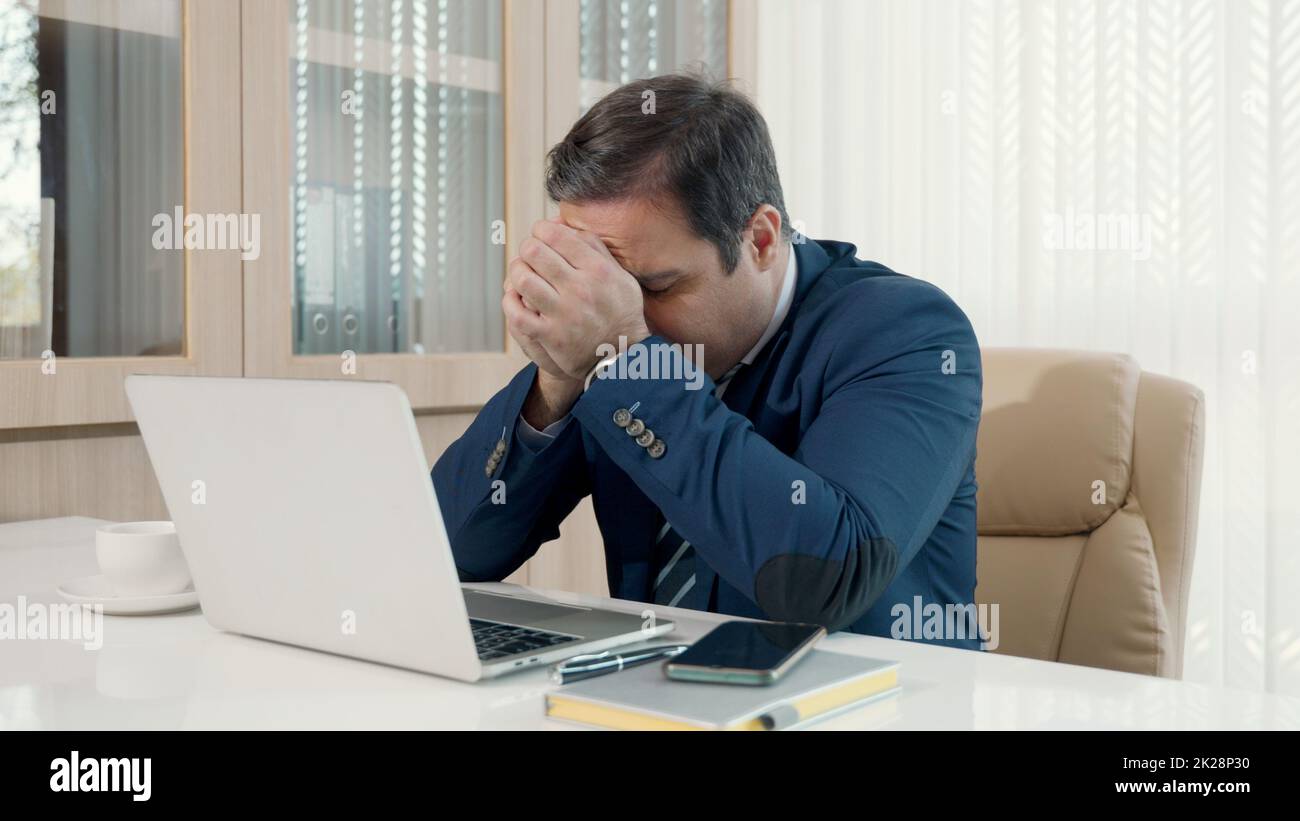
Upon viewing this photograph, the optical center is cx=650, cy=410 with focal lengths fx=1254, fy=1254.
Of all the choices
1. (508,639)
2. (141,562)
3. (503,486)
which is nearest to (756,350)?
(503,486)

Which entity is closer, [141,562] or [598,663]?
[598,663]

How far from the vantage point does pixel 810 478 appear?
108 cm

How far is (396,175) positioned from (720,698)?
1610mm

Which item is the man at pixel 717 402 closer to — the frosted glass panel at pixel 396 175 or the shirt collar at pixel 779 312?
the shirt collar at pixel 779 312

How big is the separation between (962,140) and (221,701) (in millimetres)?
2153

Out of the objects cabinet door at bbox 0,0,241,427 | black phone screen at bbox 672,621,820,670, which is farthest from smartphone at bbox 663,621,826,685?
cabinet door at bbox 0,0,241,427

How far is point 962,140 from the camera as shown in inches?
103

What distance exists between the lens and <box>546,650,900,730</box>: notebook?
731 millimetres

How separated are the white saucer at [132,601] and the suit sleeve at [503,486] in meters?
0.29

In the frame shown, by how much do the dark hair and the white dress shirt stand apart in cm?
9

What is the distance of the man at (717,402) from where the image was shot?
108cm

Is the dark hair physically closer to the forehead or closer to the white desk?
the forehead

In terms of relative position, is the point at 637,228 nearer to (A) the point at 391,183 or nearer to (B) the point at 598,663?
(B) the point at 598,663
